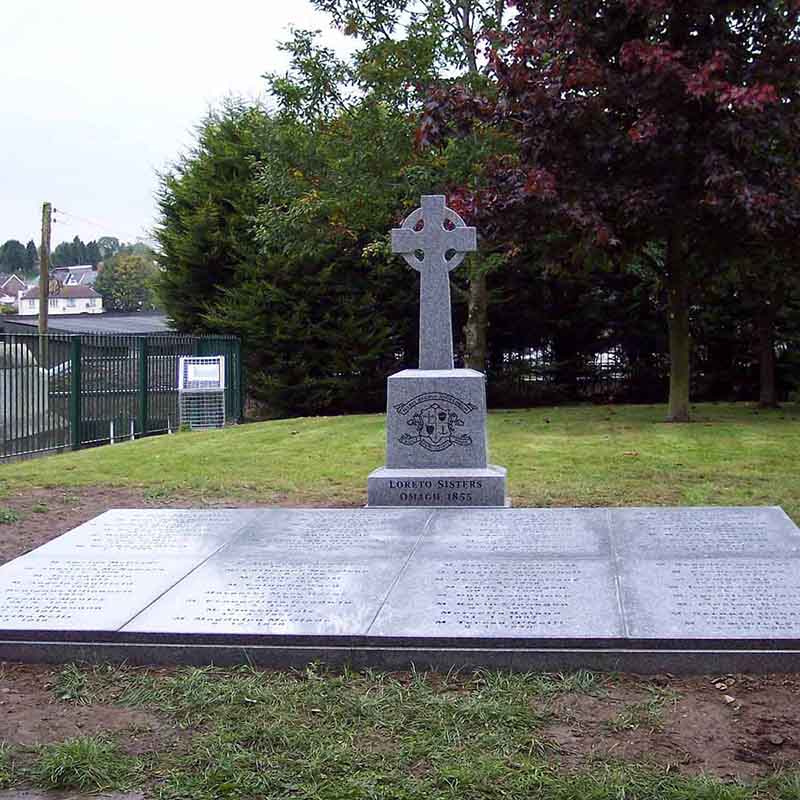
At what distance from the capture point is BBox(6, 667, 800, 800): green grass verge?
3.46 m

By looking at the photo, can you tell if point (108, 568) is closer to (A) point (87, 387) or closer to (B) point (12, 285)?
(A) point (87, 387)

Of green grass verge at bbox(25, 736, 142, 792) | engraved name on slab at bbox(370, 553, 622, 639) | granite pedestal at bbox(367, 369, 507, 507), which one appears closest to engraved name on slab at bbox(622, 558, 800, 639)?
engraved name on slab at bbox(370, 553, 622, 639)

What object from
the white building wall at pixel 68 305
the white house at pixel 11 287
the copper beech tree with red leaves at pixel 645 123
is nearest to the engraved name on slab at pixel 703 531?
the copper beech tree with red leaves at pixel 645 123

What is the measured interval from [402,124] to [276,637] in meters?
13.9

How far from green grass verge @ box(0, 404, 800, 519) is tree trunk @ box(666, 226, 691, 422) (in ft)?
1.28

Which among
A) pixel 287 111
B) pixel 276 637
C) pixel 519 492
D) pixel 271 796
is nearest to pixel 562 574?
pixel 276 637

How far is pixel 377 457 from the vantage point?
11.7m

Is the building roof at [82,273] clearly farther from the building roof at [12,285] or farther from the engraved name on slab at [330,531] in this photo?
the engraved name on slab at [330,531]

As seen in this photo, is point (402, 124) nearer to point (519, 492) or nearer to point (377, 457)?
point (377, 457)

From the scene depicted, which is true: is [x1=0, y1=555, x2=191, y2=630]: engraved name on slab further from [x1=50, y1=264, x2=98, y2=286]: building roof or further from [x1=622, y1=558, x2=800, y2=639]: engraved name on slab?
[x1=50, y1=264, x2=98, y2=286]: building roof

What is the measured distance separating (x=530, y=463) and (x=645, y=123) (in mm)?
4588

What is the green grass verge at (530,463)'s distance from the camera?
9125mm

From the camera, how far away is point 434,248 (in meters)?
9.19

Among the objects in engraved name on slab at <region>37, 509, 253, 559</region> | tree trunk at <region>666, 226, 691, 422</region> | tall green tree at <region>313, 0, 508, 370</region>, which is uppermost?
tall green tree at <region>313, 0, 508, 370</region>
